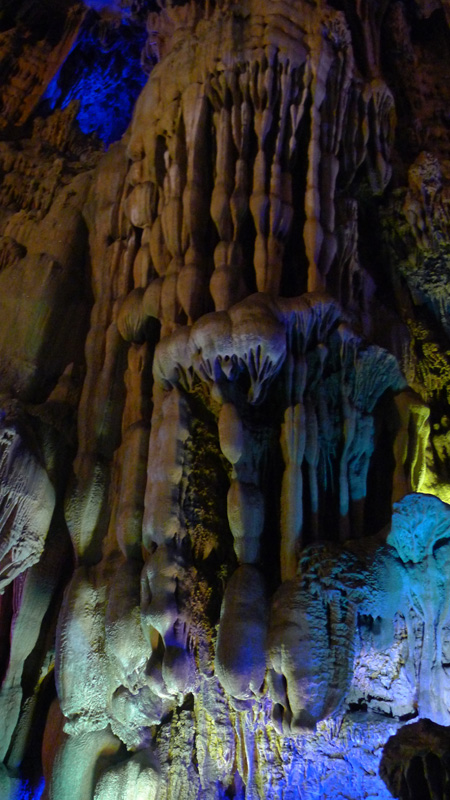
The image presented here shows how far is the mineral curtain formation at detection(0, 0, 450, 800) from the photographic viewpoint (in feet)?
12.6

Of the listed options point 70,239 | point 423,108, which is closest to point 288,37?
point 423,108

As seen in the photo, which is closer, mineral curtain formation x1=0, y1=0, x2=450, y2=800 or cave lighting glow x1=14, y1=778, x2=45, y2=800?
mineral curtain formation x1=0, y1=0, x2=450, y2=800

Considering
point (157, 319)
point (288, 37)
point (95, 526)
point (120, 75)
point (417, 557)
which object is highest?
point (120, 75)

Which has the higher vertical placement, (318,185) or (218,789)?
(318,185)

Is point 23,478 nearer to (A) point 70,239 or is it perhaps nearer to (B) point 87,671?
(B) point 87,671

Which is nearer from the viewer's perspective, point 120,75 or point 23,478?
point 23,478

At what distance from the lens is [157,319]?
16.5ft

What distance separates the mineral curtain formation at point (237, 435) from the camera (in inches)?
151

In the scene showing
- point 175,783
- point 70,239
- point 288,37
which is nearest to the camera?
point 175,783

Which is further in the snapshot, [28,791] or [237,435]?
[28,791]

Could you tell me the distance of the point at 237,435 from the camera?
4133 millimetres

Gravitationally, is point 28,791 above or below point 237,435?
below

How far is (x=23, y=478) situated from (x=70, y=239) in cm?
237

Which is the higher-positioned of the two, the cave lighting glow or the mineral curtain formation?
the mineral curtain formation
